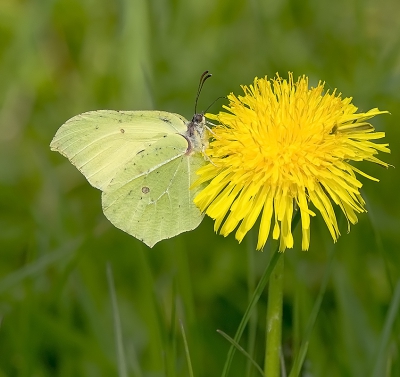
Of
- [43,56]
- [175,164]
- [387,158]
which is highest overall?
[43,56]

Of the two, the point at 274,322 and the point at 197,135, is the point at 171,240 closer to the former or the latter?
the point at 197,135

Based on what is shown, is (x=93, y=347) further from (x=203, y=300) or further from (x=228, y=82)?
(x=228, y=82)

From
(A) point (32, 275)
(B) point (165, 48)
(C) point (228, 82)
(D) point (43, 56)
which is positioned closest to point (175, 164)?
(A) point (32, 275)

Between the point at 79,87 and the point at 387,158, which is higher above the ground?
the point at 79,87

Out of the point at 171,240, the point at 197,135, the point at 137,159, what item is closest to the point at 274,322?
the point at 197,135

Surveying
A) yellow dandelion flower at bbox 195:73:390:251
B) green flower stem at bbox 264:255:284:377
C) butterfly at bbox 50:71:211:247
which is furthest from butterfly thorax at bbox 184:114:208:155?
green flower stem at bbox 264:255:284:377

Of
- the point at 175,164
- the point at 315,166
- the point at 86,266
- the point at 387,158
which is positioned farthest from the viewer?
the point at 387,158
